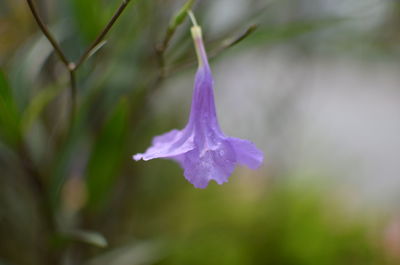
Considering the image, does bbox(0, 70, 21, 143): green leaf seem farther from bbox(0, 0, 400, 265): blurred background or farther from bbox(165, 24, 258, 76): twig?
bbox(165, 24, 258, 76): twig

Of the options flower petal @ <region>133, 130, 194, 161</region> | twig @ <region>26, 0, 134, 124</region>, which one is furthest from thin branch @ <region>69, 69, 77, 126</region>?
flower petal @ <region>133, 130, 194, 161</region>

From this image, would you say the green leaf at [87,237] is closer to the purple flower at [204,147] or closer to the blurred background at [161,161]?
the blurred background at [161,161]

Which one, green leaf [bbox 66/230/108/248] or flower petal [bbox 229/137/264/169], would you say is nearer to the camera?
flower petal [bbox 229/137/264/169]

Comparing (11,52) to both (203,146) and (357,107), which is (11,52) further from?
(357,107)

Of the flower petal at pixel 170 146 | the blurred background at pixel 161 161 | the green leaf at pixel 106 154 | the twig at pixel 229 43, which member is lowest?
the flower petal at pixel 170 146

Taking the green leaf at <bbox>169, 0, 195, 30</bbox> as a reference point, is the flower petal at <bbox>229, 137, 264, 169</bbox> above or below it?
below

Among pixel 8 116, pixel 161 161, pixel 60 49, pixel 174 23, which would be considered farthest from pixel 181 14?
pixel 161 161

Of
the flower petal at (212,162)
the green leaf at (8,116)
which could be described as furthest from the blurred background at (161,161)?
the flower petal at (212,162)

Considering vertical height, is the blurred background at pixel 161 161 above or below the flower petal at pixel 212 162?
above
